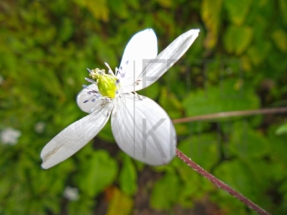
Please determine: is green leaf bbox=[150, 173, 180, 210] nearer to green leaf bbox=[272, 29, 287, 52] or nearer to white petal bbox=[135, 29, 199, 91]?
green leaf bbox=[272, 29, 287, 52]

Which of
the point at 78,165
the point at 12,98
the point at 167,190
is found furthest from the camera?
the point at 12,98

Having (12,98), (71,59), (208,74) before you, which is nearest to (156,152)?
(208,74)

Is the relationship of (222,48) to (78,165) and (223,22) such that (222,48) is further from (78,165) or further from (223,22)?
(78,165)

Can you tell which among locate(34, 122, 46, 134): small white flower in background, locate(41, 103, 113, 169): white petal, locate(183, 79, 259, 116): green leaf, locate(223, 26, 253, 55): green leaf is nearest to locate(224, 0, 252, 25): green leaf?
locate(223, 26, 253, 55): green leaf

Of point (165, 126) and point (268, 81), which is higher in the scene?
point (165, 126)

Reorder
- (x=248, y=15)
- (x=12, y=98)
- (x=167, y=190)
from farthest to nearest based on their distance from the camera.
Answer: (x=12, y=98), (x=167, y=190), (x=248, y=15)

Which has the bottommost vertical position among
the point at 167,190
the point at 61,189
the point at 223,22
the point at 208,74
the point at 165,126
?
the point at 167,190

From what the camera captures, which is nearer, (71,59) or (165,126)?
(165,126)
